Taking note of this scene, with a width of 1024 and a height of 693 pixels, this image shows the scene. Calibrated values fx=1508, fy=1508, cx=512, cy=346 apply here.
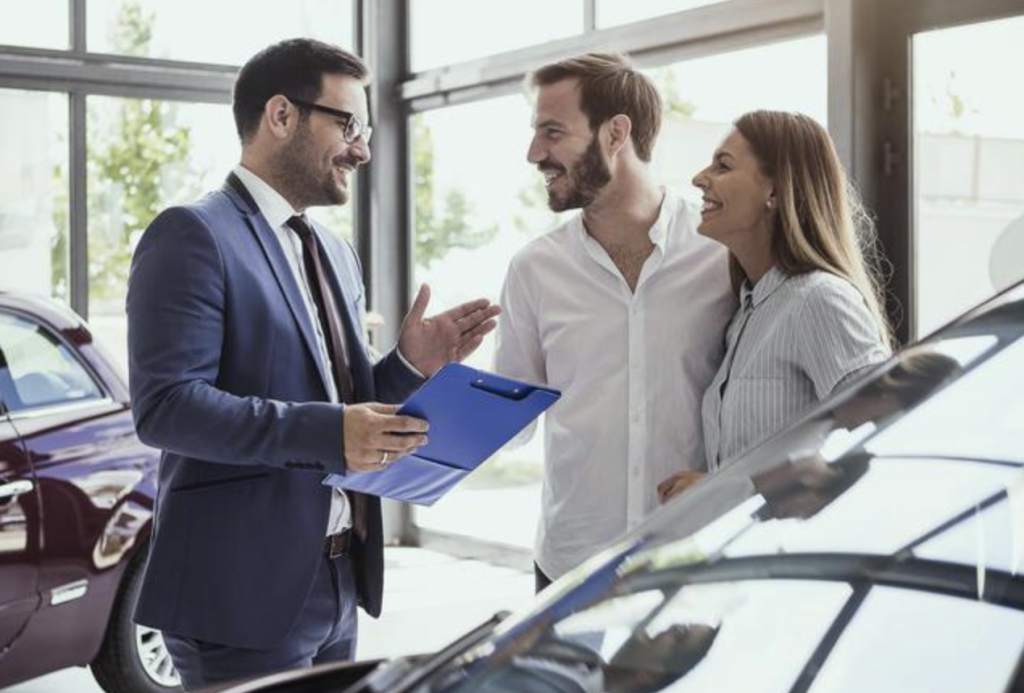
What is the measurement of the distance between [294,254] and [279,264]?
3.7 inches

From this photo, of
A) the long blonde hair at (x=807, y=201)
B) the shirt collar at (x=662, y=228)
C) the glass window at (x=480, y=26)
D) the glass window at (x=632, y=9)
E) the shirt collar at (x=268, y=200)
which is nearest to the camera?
the long blonde hair at (x=807, y=201)

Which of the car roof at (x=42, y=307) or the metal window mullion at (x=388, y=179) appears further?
the metal window mullion at (x=388, y=179)

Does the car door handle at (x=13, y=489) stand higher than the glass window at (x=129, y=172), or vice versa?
the glass window at (x=129, y=172)

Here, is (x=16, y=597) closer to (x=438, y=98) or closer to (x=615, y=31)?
(x=615, y=31)

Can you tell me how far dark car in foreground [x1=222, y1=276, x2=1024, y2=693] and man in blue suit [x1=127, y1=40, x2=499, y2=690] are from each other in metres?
0.85

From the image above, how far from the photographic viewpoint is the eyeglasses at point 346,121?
263 cm

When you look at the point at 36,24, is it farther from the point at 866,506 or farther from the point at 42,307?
the point at 866,506

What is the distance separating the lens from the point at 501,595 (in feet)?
22.3

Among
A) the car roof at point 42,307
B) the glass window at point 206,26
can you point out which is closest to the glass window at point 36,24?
the glass window at point 206,26

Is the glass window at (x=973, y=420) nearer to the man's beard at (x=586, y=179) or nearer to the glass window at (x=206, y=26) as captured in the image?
the man's beard at (x=586, y=179)

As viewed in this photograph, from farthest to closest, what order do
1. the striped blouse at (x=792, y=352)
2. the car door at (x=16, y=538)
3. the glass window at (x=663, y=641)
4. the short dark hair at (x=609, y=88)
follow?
the car door at (x=16, y=538) → the short dark hair at (x=609, y=88) → the striped blouse at (x=792, y=352) → the glass window at (x=663, y=641)

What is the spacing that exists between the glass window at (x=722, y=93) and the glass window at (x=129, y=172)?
2564 mm

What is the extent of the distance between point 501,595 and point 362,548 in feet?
14.3

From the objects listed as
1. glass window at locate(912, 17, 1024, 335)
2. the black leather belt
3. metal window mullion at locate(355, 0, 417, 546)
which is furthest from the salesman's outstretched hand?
metal window mullion at locate(355, 0, 417, 546)
